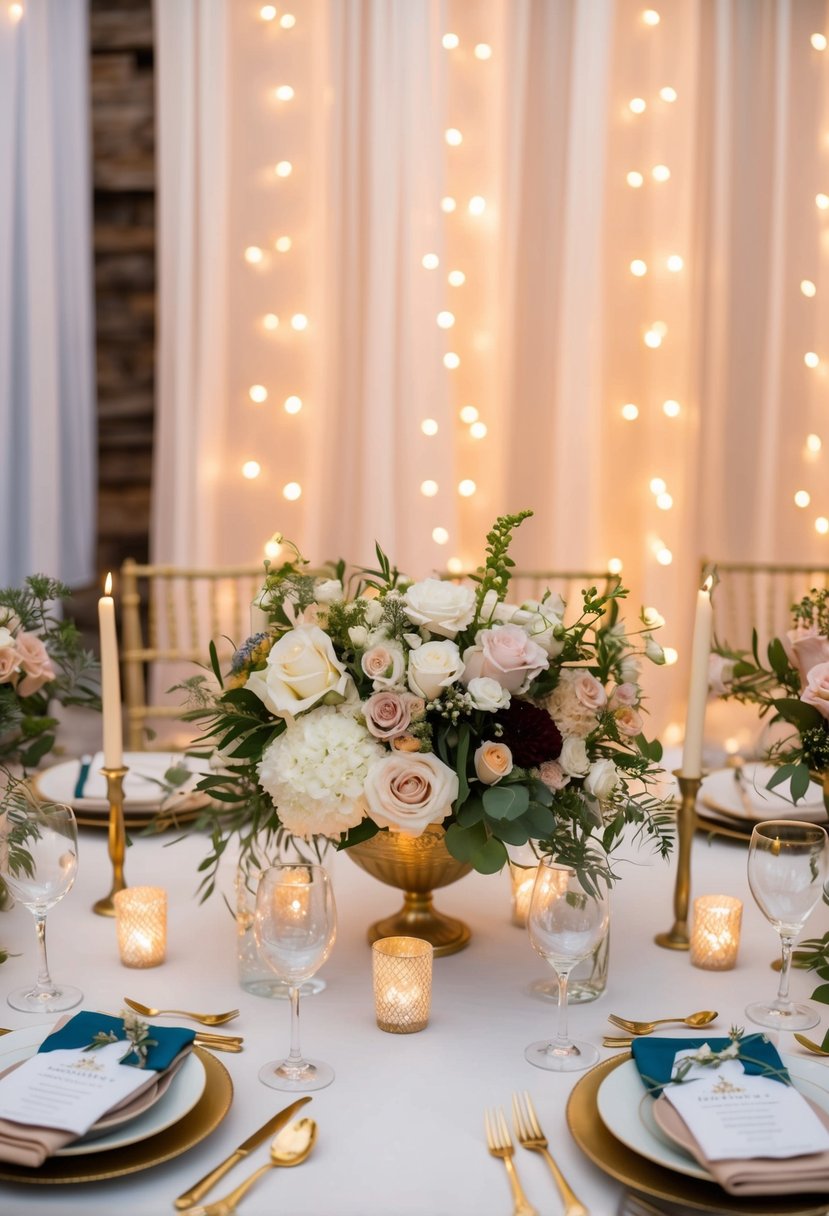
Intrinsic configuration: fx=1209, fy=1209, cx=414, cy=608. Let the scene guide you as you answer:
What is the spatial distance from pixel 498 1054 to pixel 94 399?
10.2 feet

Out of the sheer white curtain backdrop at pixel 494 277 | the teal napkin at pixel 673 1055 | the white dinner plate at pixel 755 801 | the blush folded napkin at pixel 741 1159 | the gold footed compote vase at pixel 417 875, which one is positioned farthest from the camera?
the sheer white curtain backdrop at pixel 494 277

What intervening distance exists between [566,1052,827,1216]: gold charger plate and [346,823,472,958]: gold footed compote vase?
0.31 m

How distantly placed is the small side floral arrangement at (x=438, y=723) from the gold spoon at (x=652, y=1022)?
147 millimetres

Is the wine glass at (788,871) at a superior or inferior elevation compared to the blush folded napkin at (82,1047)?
superior

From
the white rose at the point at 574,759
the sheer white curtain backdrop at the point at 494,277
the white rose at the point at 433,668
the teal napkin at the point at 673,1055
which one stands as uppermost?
the sheer white curtain backdrop at the point at 494,277

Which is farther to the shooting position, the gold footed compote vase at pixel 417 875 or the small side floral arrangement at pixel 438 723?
the gold footed compote vase at pixel 417 875

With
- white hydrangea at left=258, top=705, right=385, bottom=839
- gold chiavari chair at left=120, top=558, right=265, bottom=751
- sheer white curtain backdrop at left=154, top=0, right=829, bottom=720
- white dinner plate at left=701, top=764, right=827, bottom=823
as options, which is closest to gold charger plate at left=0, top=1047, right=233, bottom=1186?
white hydrangea at left=258, top=705, right=385, bottom=839

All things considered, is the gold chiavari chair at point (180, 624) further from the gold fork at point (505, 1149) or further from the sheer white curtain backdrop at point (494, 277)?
the gold fork at point (505, 1149)

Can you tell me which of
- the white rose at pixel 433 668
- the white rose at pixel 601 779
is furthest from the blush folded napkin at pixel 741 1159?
the white rose at pixel 433 668

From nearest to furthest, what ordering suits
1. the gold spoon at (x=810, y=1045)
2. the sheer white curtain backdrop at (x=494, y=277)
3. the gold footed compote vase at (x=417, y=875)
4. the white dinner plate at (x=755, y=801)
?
1. the gold spoon at (x=810, y=1045)
2. the gold footed compote vase at (x=417, y=875)
3. the white dinner plate at (x=755, y=801)
4. the sheer white curtain backdrop at (x=494, y=277)

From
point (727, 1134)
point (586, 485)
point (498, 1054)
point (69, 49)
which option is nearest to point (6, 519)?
point (69, 49)

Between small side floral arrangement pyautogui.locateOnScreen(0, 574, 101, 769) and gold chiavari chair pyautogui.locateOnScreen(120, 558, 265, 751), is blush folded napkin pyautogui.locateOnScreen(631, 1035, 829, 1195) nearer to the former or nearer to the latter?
small side floral arrangement pyautogui.locateOnScreen(0, 574, 101, 769)

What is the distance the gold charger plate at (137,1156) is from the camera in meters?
0.84

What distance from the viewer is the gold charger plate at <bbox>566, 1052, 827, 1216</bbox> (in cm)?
82
